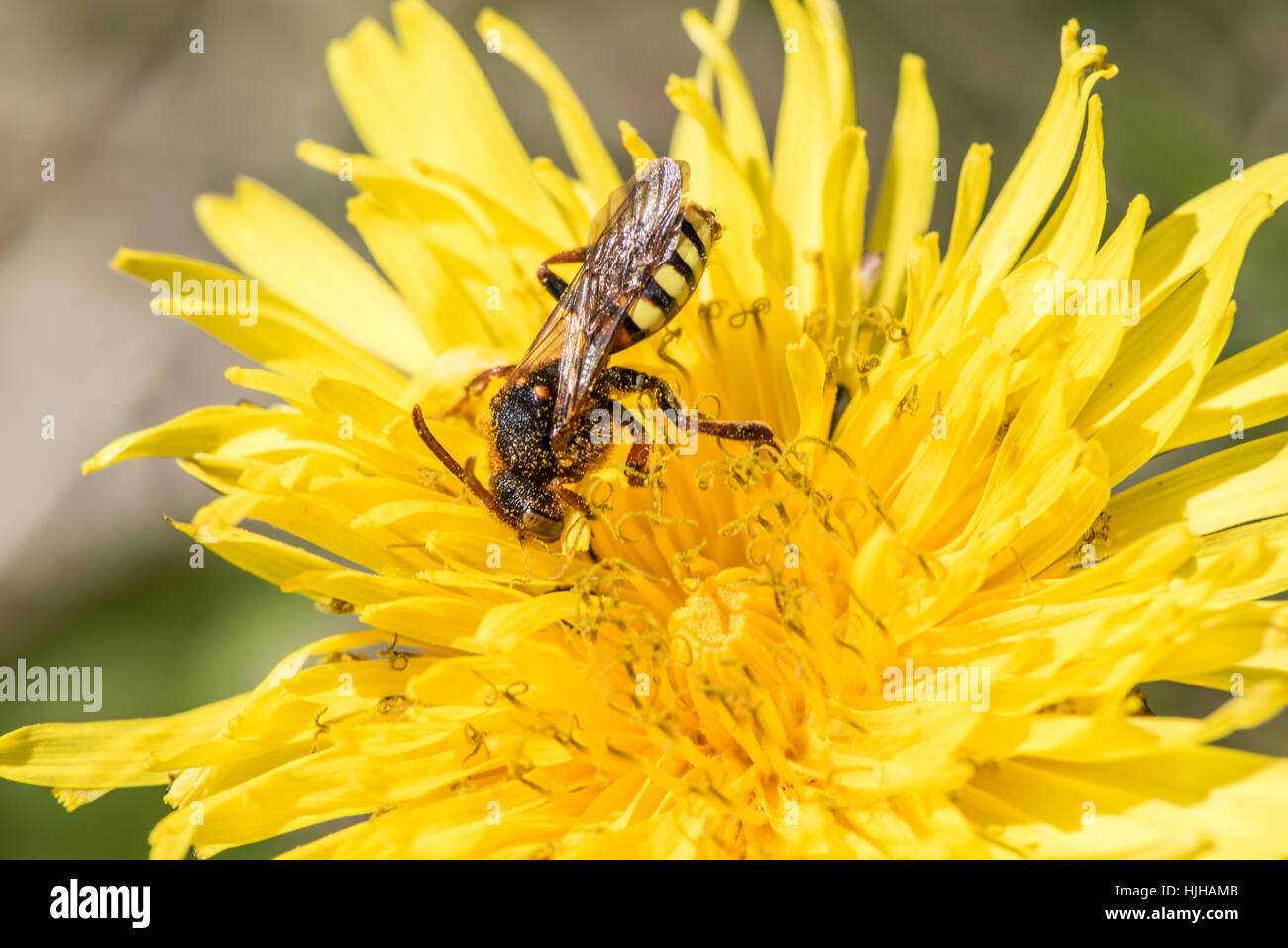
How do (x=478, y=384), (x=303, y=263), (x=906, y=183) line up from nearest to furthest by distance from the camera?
(x=478, y=384) < (x=906, y=183) < (x=303, y=263)

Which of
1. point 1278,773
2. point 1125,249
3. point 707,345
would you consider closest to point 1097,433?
point 1125,249

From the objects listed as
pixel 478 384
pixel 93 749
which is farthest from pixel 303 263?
pixel 93 749

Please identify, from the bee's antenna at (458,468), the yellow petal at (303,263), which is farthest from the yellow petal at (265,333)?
the bee's antenna at (458,468)

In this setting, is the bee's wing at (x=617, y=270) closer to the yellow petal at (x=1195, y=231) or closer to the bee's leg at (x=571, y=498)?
the bee's leg at (x=571, y=498)

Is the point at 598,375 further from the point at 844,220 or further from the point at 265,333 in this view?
the point at 265,333

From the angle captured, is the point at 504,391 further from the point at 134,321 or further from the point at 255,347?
the point at 134,321

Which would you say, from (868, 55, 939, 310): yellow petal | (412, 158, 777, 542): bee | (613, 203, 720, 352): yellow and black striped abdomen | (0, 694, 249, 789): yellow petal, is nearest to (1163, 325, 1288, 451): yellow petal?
(868, 55, 939, 310): yellow petal

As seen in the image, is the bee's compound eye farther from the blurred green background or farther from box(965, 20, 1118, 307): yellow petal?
the blurred green background
